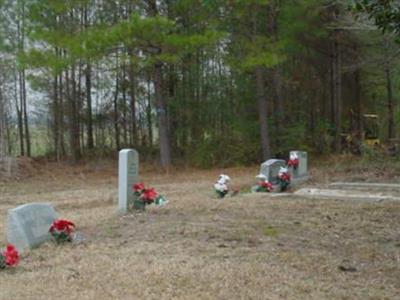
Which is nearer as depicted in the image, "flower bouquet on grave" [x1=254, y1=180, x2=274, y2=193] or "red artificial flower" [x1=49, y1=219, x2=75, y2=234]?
"red artificial flower" [x1=49, y1=219, x2=75, y2=234]

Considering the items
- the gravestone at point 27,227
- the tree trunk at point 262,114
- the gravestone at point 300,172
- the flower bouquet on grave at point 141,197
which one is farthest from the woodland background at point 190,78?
the gravestone at point 27,227

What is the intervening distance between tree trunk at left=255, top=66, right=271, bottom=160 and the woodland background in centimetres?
3

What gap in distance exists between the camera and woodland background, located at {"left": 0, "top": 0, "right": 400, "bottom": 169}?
54.6ft

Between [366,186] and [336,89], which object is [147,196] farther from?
[336,89]

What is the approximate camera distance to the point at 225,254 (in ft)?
18.5

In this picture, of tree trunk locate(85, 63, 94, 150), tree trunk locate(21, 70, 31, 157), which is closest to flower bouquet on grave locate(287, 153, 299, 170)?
tree trunk locate(85, 63, 94, 150)

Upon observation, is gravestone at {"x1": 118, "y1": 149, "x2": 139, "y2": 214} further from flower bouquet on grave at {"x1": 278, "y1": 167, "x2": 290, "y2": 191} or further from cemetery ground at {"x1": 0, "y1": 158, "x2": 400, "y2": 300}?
flower bouquet on grave at {"x1": 278, "y1": 167, "x2": 290, "y2": 191}

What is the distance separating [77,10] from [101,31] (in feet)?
14.3

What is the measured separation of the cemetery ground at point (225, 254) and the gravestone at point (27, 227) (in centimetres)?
14

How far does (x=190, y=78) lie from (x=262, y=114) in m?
4.16

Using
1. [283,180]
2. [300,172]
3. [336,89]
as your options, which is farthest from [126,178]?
[336,89]

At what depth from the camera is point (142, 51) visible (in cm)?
1706

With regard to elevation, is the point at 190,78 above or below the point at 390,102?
above

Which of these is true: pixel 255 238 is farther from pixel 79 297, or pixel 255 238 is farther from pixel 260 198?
pixel 260 198
